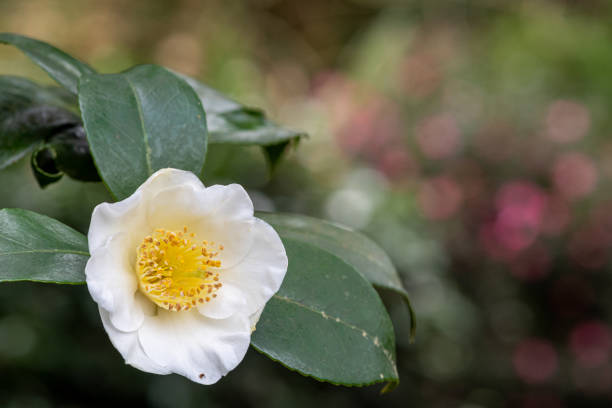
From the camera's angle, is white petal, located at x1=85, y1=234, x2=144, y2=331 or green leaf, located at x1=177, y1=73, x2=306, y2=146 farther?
green leaf, located at x1=177, y1=73, x2=306, y2=146

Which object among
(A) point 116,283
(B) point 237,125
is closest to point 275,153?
(B) point 237,125

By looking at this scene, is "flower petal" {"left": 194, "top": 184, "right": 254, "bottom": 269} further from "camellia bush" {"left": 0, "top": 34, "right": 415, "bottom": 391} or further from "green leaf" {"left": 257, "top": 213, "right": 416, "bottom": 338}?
"green leaf" {"left": 257, "top": 213, "right": 416, "bottom": 338}

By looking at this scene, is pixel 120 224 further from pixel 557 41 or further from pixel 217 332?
pixel 557 41

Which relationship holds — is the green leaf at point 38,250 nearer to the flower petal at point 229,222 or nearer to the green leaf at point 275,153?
the flower petal at point 229,222

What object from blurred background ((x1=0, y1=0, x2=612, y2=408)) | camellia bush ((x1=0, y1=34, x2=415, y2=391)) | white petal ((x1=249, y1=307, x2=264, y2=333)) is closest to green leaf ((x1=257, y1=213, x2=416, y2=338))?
camellia bush ((x1=0, y1=34, x2=415, y2=391))

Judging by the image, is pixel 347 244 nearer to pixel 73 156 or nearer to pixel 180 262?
pixel 180 262

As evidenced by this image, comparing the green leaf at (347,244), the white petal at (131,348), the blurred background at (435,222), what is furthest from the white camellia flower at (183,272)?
the blurred background at (435,222)
